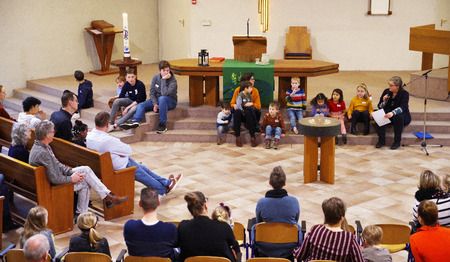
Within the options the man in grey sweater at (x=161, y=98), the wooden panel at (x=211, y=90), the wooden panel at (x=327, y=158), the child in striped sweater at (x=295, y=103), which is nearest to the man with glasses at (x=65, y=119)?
the man in grey sweater at (x=161, y=98)

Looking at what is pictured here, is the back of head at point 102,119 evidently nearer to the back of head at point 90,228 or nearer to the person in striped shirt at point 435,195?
the back of head at point 90,228

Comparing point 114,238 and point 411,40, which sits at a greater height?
point 411,40

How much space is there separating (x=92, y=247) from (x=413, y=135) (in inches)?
241

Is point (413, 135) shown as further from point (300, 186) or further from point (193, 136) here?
point (193, 136)

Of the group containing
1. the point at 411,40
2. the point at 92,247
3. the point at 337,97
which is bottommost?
the point at 92,247

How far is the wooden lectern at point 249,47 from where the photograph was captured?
10.4 meters

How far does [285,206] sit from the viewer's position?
5.16 metres

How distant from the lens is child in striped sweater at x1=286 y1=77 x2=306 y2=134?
31.8 ft

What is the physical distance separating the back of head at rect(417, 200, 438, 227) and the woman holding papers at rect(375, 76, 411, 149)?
15.6 feet

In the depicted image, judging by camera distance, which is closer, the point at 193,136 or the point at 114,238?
the point at 114,238

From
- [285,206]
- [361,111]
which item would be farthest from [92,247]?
[361,111]

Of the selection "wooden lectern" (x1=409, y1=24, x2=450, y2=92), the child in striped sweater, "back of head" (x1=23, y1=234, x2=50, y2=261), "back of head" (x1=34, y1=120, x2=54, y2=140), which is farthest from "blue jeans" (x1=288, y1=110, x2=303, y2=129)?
"back of head" (x1=23, y1=234, x2=50, y2=261)

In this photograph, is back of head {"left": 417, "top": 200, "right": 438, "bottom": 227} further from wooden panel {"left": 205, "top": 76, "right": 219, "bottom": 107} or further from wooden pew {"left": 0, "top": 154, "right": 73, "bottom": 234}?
wooden panel {"left": 205, "top": 76, "right": 219, "bottom": 107}

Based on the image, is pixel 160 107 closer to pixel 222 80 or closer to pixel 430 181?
pixel 222 80
